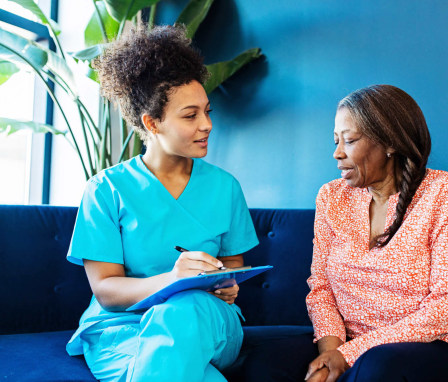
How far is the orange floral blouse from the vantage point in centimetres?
118

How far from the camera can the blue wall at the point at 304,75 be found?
1804mm

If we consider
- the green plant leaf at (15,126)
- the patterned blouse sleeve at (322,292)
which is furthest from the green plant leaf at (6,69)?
the patterned blouse sleeve at (322,292)

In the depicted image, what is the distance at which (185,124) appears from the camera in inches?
56.7

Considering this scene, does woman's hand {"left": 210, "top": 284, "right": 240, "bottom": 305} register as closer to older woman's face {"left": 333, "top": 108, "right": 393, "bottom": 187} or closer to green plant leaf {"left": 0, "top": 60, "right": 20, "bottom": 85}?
older woman's face {"left": 333, "top": 108, "right": 393, "bottom": 187}

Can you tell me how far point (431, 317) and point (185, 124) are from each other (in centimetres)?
80

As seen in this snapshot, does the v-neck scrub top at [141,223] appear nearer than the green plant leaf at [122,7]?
Yes

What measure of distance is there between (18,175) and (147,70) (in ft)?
5.10

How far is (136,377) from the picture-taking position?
3.44 ft

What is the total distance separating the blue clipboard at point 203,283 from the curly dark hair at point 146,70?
1.73ft

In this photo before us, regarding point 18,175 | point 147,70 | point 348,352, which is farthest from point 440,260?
point 18,175

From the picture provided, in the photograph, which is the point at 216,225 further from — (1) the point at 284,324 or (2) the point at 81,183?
(2) the point at 81,183

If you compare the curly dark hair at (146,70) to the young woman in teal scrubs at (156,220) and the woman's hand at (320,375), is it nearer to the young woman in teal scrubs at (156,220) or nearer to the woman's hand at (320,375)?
the young woman in teal scrubs at (156,220)

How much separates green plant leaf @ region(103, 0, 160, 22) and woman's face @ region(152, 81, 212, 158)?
35.7 inches

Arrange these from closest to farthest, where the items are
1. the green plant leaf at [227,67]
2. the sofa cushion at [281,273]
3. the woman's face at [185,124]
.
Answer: the woman's face at [185,124] < the sofa cushion at [281,273] < the green plant leaf at [227,67]
